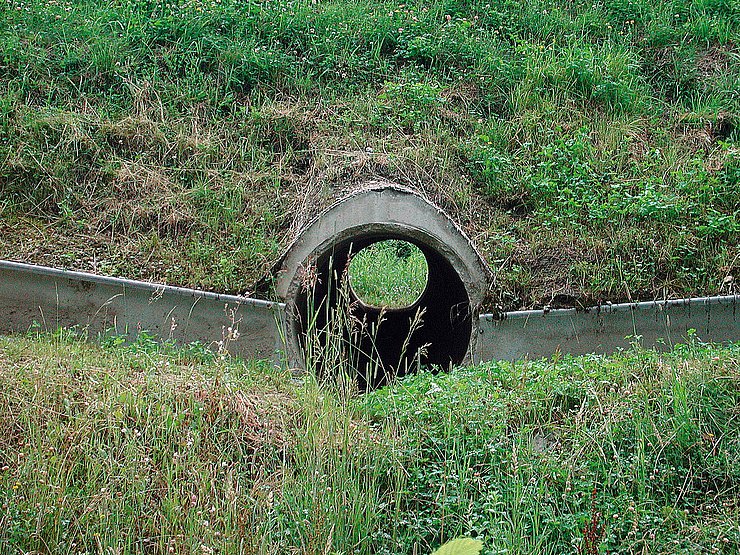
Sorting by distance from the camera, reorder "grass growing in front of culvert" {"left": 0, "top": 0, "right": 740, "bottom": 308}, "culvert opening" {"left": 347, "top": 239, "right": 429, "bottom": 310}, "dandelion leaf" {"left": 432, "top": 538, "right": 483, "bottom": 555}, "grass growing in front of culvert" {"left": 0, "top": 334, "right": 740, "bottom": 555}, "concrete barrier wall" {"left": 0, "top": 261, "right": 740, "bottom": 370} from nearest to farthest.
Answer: "dandelion leaf" {"left": 432, "top": 538, "right": 483, "bottom": 555} < "grass growing in front of culvert" {"left": 0, "top": 334, "right": 740, "bottom": 555} < "concrete barrier wall" {"left": 0, "top": 261, "right": 740, "bottom": 370} < "grass growing in front of culvert" {"left": 0, "top": 0, "right": 740, "bottom": 308} < "culvert opening" {"left": 347, "top": 239, "right": 429, "bottom": 310}

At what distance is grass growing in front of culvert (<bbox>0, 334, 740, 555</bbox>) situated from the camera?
386 cm

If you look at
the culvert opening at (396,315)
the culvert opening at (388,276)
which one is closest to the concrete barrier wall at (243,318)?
the culvert opening at (396,315)

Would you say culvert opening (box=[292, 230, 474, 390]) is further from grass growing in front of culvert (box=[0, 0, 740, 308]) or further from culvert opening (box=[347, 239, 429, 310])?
grass growing in front of culvert (box=[0, 0, 740, 308])

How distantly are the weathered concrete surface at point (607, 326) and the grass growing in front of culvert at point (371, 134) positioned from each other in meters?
0.19

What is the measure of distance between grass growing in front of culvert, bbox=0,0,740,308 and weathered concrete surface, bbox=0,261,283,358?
0.25m

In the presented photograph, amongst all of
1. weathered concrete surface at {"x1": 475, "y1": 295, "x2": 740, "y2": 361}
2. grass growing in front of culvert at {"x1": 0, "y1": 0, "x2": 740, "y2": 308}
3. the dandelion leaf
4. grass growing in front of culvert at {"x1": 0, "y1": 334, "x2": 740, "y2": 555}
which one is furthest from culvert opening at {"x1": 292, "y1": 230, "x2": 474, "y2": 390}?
the dandelion leaf

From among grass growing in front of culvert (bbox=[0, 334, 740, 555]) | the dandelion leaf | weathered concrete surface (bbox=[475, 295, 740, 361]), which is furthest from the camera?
weathered concrete surface (bbox=[475, 295, 740, 361])

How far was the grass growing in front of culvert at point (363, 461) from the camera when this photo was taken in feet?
12.7

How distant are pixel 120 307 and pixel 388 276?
568cm

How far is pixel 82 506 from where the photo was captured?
155 inches

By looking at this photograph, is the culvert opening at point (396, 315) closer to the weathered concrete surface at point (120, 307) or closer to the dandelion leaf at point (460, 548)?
the weathered concrete surface at point (120, 307)

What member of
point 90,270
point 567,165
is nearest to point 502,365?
point 567,165

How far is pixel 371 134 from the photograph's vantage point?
28.2 ft

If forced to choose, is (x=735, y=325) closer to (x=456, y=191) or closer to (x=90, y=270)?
(x=456, y=191)
